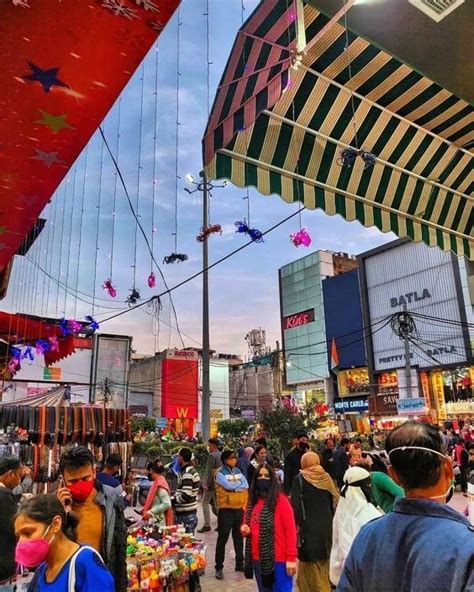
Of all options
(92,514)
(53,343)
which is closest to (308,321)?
(53,343)

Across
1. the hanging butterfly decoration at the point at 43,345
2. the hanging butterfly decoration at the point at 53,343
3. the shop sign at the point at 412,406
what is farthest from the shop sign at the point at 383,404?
the hanging butterfly decoration at the point at 43,345

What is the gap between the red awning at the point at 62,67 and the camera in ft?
8.36

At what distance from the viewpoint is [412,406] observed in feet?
63.0

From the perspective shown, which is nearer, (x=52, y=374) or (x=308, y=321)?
(x=52, y=374)

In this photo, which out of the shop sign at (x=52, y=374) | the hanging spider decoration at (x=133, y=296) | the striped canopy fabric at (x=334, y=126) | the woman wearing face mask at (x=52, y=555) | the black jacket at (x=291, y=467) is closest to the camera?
the woman wearing face mask at (x=52, y=555)

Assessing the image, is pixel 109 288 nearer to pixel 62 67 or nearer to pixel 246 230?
pixel 246 230

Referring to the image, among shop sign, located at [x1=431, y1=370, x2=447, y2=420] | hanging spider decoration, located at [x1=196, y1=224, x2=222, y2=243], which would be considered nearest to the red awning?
hanging spider decoration, located at [x1=196, y1=224, x2=222, y2=243]

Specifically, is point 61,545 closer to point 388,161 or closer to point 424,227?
point 388,161

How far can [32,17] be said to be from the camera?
2.54m

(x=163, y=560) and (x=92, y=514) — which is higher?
(x=92, y=514)

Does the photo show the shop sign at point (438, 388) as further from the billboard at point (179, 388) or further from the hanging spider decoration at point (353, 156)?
the hanging spider decoration at point (353, 156)

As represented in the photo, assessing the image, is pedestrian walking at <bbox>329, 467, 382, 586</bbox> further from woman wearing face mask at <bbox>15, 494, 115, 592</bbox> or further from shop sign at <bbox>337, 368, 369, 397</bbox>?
shop sign at <bbox>337, 368, 369, 397</bbox>

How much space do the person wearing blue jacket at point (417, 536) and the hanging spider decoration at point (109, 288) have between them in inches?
326

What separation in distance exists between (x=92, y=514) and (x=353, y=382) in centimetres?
4598
